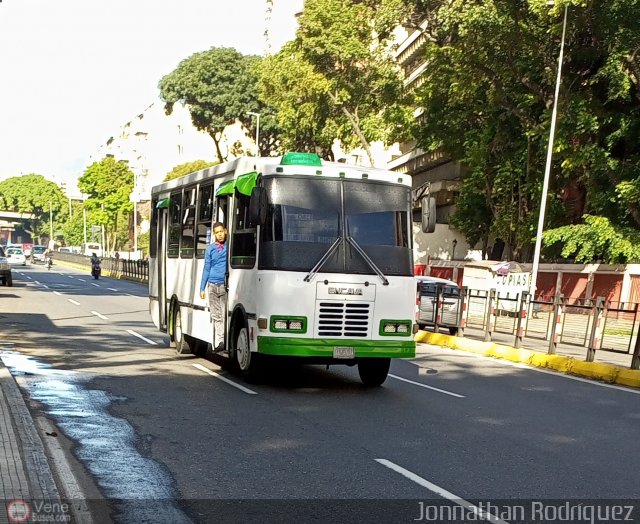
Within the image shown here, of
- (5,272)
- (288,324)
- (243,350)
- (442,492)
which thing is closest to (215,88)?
(5,272)

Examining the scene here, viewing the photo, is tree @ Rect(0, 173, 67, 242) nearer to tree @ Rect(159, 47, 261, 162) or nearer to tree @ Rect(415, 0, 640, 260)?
tree @ Rect(159, 47, 261, 162)

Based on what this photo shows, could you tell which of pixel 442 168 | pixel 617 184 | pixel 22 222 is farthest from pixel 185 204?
pixel 22 222

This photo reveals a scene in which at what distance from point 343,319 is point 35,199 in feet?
543

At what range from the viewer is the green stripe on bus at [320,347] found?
1227 cm

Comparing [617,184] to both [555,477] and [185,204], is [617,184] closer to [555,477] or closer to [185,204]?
[185,204]

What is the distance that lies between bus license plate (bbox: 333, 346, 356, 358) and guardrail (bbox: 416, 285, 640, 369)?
21.3ft

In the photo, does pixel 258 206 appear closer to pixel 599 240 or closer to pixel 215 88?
pixel 599 240

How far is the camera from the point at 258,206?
12.2 m

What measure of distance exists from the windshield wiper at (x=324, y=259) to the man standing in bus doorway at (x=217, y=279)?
6.07ft

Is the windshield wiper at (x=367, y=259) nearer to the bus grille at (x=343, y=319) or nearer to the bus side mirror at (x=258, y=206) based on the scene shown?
the bus grille at (x=343, y=319)

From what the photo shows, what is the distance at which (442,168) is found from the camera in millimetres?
61500

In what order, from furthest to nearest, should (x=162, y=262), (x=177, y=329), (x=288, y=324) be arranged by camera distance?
(x=162, y=262)
(x=177, y=329)
(x=288, y=324)

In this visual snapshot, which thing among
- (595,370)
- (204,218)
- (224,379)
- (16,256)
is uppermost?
(204,218)

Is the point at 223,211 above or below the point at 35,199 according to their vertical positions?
above
